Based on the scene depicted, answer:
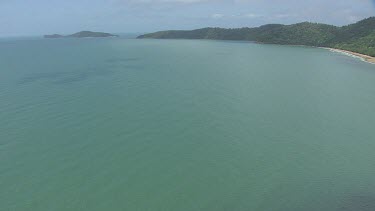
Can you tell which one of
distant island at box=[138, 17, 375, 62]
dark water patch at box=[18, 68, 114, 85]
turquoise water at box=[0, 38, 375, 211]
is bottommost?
dark water patch at box=[18, 68, 114, 85]

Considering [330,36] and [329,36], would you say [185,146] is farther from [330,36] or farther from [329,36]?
[329,36]

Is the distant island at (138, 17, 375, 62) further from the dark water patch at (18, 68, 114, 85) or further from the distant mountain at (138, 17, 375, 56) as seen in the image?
the dark water patch at (18, 68, 114, 85)

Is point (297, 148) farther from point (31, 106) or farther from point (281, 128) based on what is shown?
point (31, 106)

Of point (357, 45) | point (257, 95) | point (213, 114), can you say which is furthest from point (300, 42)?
point (213, 114)

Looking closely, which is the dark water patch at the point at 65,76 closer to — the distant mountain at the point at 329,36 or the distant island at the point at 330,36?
the distant island at the point at 330,36

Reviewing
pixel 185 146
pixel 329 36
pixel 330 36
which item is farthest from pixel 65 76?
pixel 329 36

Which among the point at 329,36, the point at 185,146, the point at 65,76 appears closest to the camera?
the point at 185,146

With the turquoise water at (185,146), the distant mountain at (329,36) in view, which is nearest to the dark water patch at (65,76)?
the turquoise water at (185,146)

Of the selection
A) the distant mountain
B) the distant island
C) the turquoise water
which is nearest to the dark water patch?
the turquoise water

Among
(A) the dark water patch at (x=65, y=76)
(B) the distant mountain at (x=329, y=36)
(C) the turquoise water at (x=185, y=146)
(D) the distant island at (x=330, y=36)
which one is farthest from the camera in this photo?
(B) the distant mountain at (x=329, y=36)
